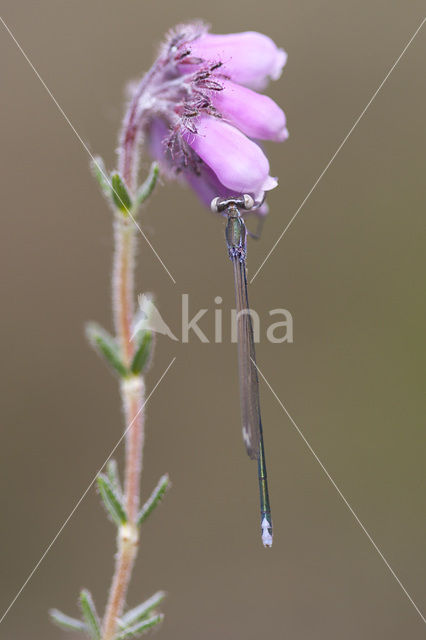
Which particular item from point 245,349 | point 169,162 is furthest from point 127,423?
point 169,162

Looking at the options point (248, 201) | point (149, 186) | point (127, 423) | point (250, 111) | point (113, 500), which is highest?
point (250, 111)

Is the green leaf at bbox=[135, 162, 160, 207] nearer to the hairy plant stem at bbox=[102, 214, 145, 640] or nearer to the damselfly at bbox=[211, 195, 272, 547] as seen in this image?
the hairy plant stem at bbox=[102, 214, 145, 640]

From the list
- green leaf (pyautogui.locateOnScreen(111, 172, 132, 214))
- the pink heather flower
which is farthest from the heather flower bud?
green leaf (pyautogui.locateOnScreen(111, 172, 132, 214))

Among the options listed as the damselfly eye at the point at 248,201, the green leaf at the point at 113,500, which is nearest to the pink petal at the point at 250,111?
the damselfly eye at the point at 248,201

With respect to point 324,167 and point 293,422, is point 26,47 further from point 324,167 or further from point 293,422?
point 293,422

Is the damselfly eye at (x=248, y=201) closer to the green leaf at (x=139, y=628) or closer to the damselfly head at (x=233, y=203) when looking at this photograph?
the damselfly head at (x=233, y=203)

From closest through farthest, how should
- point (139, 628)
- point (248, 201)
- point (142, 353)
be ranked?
point (139, 628) → point (248, 201) → point (142, 353)

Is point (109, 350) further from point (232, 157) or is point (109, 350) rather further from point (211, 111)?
point (211, 111)
